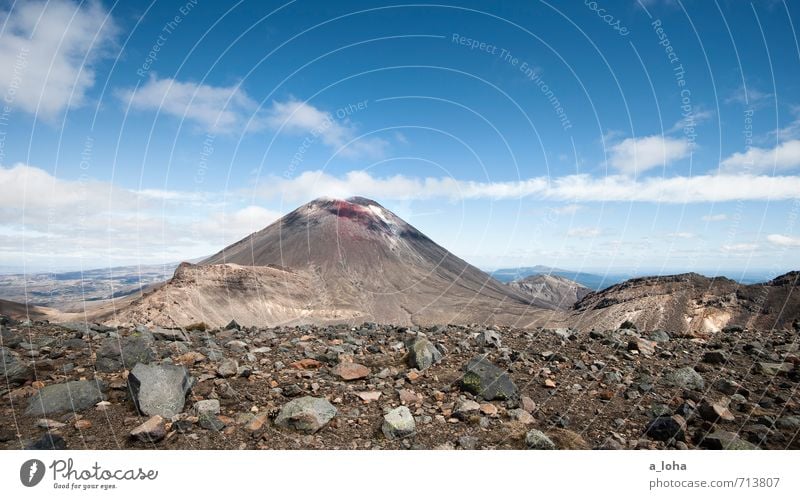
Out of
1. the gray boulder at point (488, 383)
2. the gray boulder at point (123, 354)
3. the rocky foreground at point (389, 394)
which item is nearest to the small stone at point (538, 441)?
the rocky foreground at point (389, 394)

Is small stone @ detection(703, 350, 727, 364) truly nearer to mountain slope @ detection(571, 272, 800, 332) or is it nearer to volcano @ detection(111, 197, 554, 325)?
mountain slope @ detection(571, 272, 800, 332)

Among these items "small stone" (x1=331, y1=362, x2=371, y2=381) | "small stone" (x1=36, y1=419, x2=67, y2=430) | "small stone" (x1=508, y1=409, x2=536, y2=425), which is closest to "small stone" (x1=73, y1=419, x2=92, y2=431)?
"small stone" (x1=36, y1=419, x2=67, y2=430)

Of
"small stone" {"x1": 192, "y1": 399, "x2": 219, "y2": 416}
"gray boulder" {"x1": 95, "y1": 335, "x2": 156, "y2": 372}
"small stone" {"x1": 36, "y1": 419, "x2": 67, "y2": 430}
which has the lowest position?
"small stone" {"x1": 36, "y1": 419, "x2": 67, "y2": 430}

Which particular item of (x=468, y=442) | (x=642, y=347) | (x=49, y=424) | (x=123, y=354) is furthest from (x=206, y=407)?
(x=642, y=347)

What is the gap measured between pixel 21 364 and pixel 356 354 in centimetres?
667

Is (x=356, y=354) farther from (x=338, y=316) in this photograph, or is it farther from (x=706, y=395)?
(x=338, y=316)

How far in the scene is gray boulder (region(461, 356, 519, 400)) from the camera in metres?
7.19

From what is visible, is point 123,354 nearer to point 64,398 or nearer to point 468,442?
point 64,398

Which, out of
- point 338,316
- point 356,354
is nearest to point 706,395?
point 356,354

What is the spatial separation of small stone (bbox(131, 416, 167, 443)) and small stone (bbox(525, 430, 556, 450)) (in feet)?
17.6

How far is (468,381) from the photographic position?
24.3 ft

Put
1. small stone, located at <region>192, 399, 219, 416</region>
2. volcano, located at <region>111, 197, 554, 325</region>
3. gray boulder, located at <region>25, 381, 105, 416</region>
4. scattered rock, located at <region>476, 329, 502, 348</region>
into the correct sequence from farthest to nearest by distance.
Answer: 1. volcano, located at <region>111, 197, 554, 325</region>
2. scattered rock, located at <region>476, 329, 502, 348</region>
3. gray boulder, located at <region>25, 381, 105, 416</region>
4. small stone, located at <region>192, 399, 219, 416</region>

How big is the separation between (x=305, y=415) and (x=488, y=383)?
11.3ft
